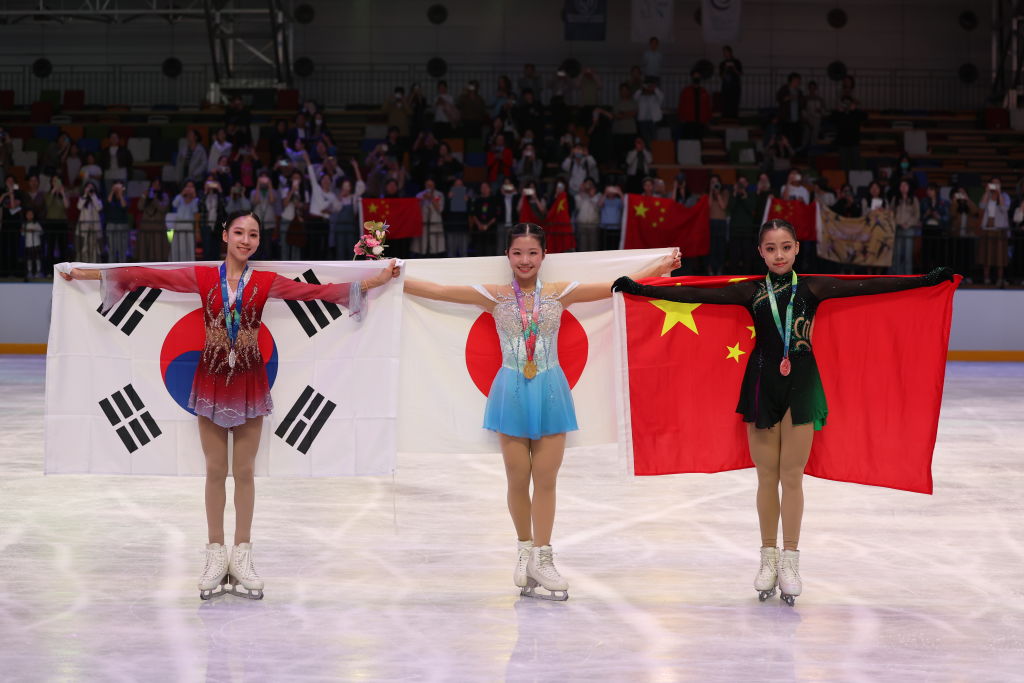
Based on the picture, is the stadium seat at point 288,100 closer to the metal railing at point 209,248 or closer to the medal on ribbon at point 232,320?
the metal railing at point 209,248

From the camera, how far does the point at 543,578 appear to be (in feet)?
17.5

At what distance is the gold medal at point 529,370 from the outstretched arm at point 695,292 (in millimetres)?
535

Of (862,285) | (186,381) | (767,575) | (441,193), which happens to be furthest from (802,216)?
(186,381)

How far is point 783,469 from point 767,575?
1.52 ft

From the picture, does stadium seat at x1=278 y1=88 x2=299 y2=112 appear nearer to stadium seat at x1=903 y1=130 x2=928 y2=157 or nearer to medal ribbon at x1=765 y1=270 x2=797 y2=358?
stadium seat at x1=903 y1=130 x2=928 y2=157

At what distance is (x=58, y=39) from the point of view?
25.3 metres

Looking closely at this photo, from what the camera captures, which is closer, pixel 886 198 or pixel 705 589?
pixel 705 589

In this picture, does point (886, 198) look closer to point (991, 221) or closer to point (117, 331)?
point (991, 221)

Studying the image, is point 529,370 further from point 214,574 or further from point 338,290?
point 214,574

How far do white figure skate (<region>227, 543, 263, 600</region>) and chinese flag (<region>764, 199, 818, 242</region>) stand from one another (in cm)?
1206

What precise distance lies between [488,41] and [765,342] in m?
20.7

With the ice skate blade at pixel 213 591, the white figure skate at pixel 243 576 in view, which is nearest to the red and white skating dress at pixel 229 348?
the white figure skate at pixel 243 576

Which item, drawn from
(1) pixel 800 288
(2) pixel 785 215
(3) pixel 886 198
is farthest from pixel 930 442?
(3) pixel 886 198

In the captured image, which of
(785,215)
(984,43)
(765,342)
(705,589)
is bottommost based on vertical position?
(705,589)
